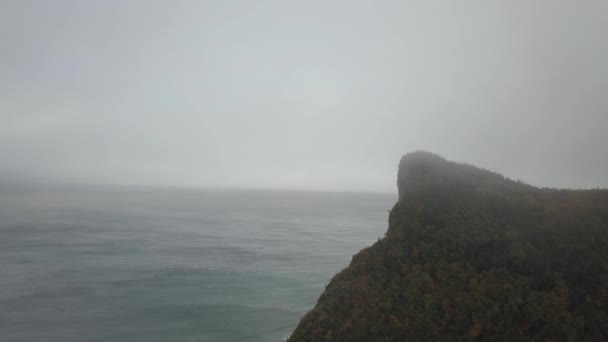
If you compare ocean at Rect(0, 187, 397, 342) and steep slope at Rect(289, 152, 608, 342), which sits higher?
steep slope at Rect(289, 152, 608, 342)

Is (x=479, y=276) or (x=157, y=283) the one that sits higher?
(x=479, y=276)

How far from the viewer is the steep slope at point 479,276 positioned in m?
7.54

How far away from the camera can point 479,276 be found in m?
8.74

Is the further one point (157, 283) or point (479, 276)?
point (157, 283)

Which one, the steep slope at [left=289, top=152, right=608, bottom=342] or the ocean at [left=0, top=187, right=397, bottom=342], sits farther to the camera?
the ocean at [left=0, top=187, right=397, bottom=342]

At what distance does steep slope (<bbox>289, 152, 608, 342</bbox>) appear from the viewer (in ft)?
24.7

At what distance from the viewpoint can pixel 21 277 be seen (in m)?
26.2

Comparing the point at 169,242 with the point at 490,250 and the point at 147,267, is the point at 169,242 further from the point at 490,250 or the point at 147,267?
the point at 490,250

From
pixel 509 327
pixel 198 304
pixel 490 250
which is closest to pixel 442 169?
pixel 490 250

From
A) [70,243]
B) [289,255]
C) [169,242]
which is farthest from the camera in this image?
[169,242]

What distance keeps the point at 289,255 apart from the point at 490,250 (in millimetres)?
28417

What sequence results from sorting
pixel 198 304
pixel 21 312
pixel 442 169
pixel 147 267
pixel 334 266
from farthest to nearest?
pixel 334 266 → pixel 147 267 → pixel 198 304 → pixel 21 312 → pixel 442 169

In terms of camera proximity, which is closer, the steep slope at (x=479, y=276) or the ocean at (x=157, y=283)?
the steep slope at (x=479, y=276)

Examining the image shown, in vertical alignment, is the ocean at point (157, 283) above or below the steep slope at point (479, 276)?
below
